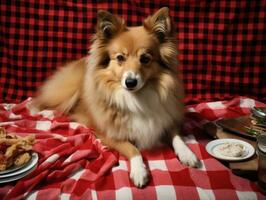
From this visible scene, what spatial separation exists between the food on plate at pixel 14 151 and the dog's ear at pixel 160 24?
87 cm

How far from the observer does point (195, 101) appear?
2.64 meters

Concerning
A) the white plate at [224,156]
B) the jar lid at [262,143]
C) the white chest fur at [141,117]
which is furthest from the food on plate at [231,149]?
the white chest fur at [141,117]

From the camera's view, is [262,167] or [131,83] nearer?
[262,167]

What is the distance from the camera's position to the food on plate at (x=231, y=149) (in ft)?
6.01

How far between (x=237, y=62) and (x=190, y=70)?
0.35 meters

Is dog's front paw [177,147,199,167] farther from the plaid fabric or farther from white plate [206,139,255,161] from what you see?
the plaid fabric

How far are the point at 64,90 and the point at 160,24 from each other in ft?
2.86

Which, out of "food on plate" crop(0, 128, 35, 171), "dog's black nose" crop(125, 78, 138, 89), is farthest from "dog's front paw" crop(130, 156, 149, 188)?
"food on plate" crop(0, 128, 35, 171)

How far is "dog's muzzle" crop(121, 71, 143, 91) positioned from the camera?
5.98 ft

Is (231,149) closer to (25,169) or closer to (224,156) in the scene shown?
(224,156)

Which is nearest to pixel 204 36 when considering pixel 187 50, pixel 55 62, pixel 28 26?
pixel 187 50

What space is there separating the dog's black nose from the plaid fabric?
2.87 ft

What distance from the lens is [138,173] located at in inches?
66.4

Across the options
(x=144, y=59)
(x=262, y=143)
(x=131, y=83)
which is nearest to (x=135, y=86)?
(x=131, y=83)
